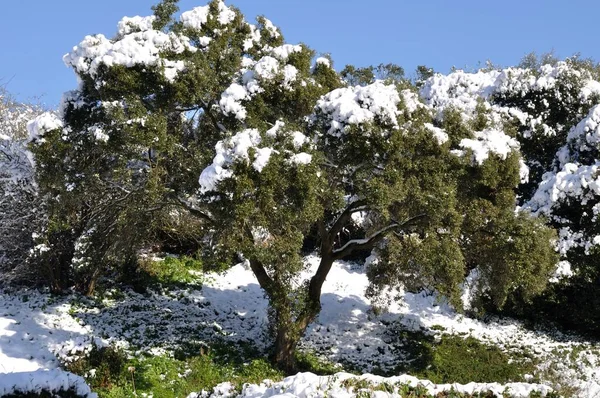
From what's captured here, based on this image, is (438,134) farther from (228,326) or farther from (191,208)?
(228,326)

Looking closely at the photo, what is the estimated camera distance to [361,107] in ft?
35.2

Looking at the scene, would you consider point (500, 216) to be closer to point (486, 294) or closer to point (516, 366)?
point (516, 366)

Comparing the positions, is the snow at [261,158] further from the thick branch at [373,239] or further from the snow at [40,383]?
the snow at [40,383]

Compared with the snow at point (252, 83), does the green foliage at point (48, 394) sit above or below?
below

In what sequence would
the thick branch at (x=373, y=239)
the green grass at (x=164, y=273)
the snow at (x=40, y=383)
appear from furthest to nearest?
the green grass at (x=164, y=273), the thick branch at (x=373, y=239), the snow at (x=40, y=383)

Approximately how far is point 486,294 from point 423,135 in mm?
7858

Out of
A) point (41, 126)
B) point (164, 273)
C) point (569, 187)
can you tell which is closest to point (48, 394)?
point (41, 126)

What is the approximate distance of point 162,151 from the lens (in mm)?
10969

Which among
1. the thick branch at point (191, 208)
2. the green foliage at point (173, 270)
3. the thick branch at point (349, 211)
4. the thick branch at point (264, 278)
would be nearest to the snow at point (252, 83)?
the thick branch at point (191, 208)

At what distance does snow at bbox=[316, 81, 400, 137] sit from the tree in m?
0.03

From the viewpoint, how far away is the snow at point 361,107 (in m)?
10.4

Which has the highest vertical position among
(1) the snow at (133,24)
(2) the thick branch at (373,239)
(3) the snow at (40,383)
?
(1) the snow at (133,24)

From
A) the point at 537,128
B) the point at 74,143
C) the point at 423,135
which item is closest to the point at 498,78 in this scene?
the point at 537,128

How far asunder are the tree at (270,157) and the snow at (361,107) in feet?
0.09
